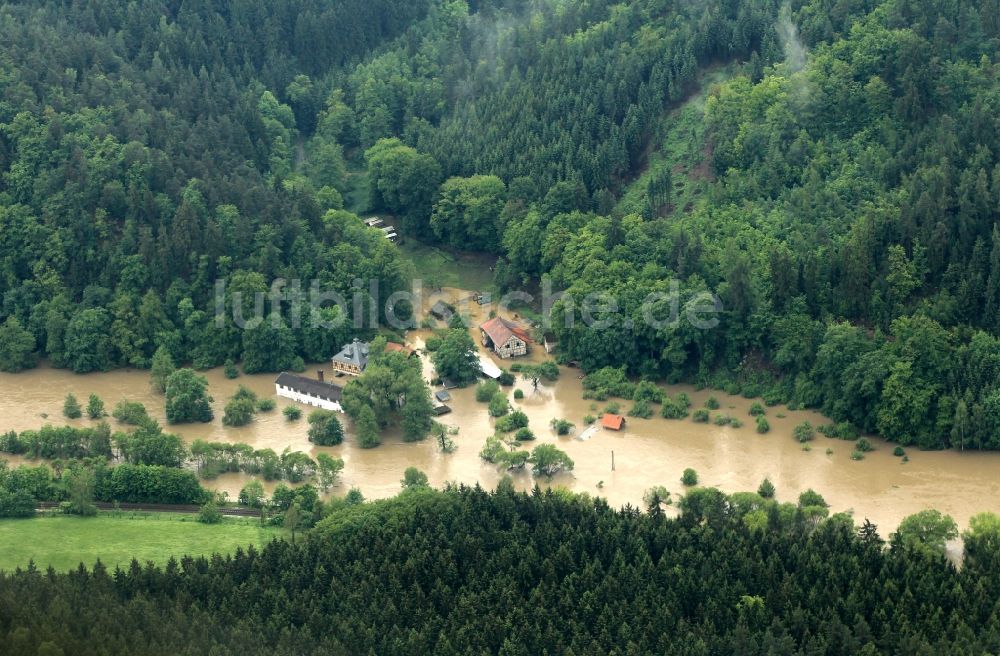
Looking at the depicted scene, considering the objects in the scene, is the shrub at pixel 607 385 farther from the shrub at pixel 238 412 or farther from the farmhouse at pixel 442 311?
the shrub at pixel 238 412

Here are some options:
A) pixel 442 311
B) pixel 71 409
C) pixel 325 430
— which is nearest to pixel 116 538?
pixel 325 430

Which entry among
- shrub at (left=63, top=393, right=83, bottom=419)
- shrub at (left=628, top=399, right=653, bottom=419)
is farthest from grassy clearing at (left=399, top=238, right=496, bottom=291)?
shrub at (left=63, top=393, right=83, bottom=419)

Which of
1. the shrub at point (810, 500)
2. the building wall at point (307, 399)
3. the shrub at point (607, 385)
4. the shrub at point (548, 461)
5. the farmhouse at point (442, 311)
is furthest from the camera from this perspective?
the farmhouse at point (442, 311)

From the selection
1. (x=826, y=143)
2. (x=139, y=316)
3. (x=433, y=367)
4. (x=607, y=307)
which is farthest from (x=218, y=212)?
(x=826, y=143)

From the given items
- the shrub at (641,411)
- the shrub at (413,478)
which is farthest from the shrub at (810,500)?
the shrub at (413,478)

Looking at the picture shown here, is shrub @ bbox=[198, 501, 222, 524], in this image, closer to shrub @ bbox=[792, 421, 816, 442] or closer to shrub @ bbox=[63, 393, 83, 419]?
shrub @ bbox=[63, 393, 83, 419]

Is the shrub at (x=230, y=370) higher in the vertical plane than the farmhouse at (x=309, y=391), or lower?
higher

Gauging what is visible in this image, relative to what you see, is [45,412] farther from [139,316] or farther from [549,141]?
[549,141]

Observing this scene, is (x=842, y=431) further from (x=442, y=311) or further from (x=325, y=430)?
(x=442, y=311)
